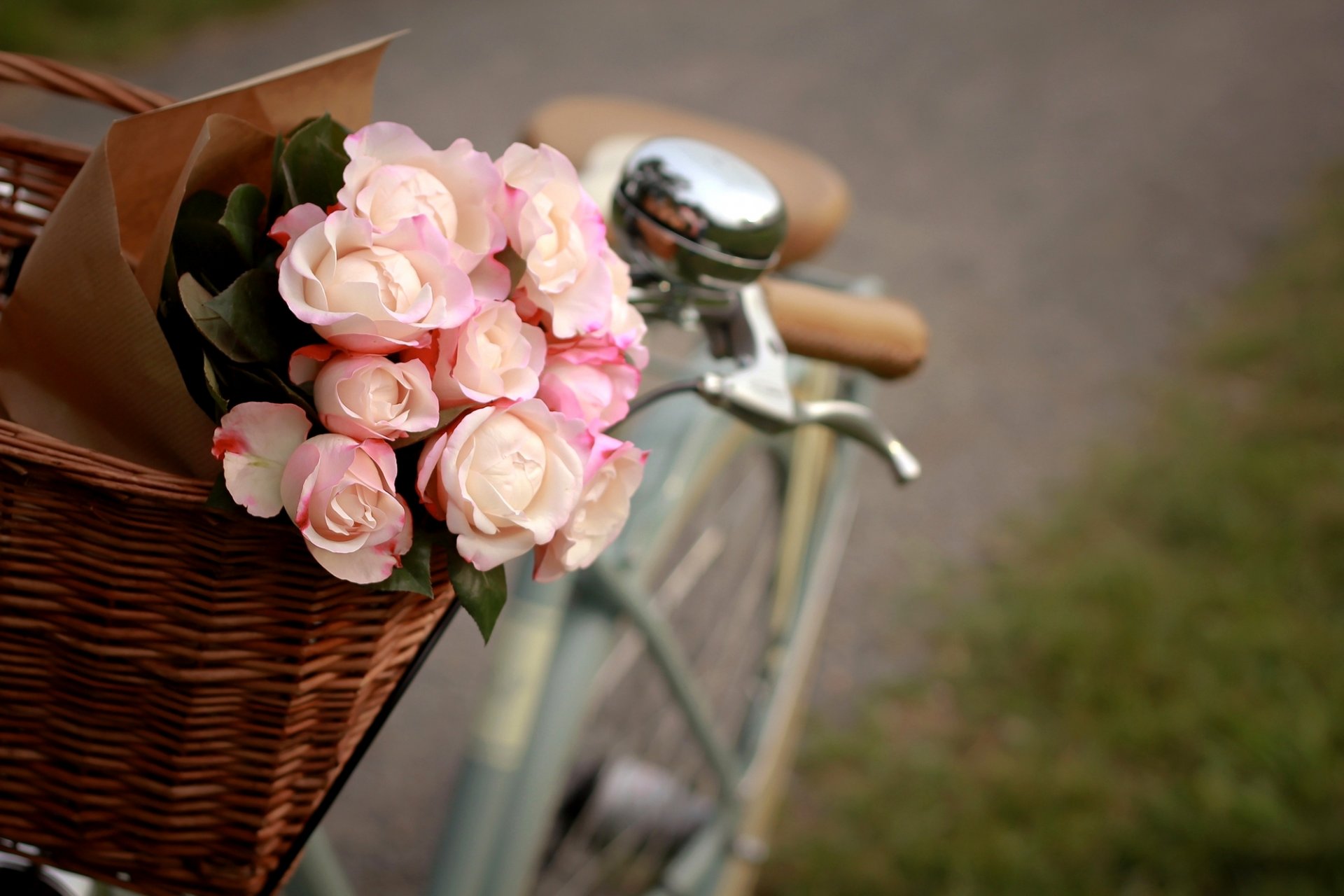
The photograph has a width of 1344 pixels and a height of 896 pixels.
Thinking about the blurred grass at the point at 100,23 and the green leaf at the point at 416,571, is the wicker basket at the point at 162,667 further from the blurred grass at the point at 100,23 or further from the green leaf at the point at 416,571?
the blurred grass at the point at 100,23

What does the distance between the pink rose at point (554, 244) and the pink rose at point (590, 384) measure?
0.01m

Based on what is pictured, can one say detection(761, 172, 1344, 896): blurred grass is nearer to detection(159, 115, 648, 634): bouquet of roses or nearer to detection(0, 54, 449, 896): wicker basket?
detection(0, 54, 449, 896): wicker basket

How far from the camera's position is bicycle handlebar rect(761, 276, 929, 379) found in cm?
91

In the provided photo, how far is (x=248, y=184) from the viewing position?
1.78ft

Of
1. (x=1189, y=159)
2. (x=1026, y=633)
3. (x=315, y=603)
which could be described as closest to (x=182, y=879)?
(x=315, y=603)

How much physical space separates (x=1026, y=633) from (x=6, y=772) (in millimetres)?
2075

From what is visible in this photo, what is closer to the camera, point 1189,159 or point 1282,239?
point 1282,239

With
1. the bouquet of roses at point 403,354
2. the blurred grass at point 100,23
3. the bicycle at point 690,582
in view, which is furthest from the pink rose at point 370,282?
the blurred grass at point 100,23

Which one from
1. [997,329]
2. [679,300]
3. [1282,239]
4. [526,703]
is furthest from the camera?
[1282,239]

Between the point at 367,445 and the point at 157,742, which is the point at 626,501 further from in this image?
the point at 157,742

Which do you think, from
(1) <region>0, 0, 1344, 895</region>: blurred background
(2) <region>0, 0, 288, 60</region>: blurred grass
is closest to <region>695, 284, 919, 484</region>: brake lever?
(1) <region>0, 0, 1344, 895</region>: blurred background

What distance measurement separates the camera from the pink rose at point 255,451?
A: 49 cm

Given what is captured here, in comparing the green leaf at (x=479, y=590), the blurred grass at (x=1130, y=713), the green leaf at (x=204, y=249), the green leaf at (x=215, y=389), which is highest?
the green leaf at (x=204, y=249)

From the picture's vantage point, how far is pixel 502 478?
0.51m
